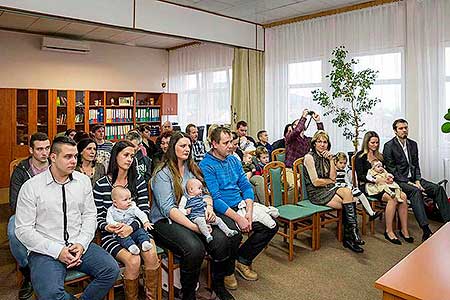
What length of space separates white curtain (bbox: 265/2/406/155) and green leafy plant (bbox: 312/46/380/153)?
0.85 feet

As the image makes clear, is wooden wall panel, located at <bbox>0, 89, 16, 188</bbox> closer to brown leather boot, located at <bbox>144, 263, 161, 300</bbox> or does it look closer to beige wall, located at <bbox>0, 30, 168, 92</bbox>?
beige wall, located at <bbox>0, 30, 168, 92</bbox>

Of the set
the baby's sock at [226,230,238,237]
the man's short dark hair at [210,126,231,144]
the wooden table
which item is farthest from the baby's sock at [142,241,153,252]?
the wooden table

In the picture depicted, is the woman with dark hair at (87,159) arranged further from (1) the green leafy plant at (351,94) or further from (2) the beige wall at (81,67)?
(2) the beige wall at (81,67)

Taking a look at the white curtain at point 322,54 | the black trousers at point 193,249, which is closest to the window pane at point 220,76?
the white curtain at point 322,54

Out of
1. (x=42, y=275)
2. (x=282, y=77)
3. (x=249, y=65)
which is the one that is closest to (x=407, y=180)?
(x=282, y=77)

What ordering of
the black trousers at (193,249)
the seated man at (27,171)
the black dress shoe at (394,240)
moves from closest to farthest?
the black trousers at (193,249) < the seated man at (27,171) < the black dress shoe at (394,240)

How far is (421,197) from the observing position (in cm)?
417

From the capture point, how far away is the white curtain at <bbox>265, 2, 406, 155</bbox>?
5.37m

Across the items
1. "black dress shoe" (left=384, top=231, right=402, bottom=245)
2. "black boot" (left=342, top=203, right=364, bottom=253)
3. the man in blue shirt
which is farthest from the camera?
"black dress shoe" (left=384, top=231, right=402, bottom=245)

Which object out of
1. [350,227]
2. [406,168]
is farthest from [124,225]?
[406,168]

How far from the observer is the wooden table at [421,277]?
178 cm

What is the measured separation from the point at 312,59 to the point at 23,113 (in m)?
5.08

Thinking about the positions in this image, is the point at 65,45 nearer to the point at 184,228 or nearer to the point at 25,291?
the point at 25,291

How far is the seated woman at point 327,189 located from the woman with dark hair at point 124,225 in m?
1.89
